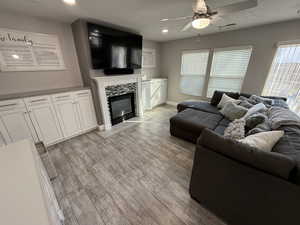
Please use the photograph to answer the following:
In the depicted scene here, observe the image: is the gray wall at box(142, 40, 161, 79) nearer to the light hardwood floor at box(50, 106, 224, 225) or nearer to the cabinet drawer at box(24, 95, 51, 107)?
the light hardwood floor at box(50, 106, 224, 225)

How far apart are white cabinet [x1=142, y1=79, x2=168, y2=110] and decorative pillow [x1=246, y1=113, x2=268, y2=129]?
9.79ft

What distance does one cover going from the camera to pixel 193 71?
14.2ft

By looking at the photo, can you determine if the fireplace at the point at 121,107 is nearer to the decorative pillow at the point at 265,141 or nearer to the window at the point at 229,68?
the window at the point at 229,68

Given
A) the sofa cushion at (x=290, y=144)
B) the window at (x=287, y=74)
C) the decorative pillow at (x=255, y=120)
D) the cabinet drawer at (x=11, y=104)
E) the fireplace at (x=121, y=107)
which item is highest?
the window at (x=287, y=74)

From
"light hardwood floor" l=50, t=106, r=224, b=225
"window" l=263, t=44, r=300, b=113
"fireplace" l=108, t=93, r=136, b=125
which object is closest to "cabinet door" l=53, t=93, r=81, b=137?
"light hardwood floor" l=50, t=106, r=224, b=225

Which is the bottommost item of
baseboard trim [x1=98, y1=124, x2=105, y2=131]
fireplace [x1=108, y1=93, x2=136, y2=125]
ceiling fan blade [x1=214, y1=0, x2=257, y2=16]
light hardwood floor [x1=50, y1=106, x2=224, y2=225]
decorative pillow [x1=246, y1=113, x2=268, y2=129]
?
light hardwood floor [x1=50, y1=106, x2=224, y2=225]

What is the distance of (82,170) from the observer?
197 centimetres

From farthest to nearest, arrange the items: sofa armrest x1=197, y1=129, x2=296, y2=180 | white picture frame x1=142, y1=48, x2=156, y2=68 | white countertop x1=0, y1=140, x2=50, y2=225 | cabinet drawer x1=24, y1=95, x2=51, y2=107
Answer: white picture frame x1=142, y1=48, x2=156, y2=68, cabinet drawer x1=24, y1=95, x2=51, y2=107, sofa armrest x1=197, y1=129, x2=296, y2=180, white countertop x1=0, y1=140, x2=50, y2=225

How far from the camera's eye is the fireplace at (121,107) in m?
3.38

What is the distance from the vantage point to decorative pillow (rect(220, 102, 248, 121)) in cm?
239

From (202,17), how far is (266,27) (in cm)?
251

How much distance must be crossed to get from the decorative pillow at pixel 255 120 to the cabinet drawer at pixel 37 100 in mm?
3573

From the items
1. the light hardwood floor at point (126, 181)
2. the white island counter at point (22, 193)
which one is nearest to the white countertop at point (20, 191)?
the white island counter at point (22, 193)

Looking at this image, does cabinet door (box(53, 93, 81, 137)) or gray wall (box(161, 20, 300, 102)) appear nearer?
cabinet door (box(53, 93, 81, 137))
